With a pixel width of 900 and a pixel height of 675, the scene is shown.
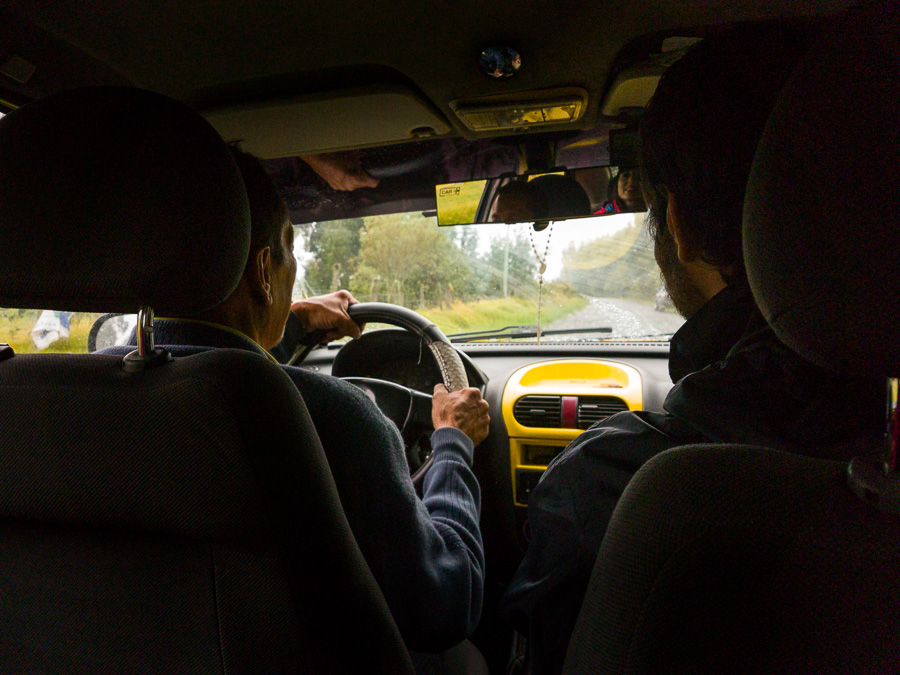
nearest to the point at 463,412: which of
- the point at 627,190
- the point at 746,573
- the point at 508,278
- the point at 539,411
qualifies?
the point at 539,411

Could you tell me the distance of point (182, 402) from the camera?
0.81m

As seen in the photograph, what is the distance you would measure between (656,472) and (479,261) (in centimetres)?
235

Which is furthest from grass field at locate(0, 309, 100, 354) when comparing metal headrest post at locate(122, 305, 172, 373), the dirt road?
the dirt road

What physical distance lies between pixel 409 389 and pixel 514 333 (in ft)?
3.25

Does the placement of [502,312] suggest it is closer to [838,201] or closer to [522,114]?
[522,114]

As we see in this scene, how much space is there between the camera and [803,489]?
2.03 feet

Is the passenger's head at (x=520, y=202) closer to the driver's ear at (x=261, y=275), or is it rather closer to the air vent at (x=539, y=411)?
the air vent at (x=539, y=411)

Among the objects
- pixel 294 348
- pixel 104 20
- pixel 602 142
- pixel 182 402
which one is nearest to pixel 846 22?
pixel 182 402

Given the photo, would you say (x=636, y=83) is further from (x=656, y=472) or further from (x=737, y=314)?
(x=656, y=472)

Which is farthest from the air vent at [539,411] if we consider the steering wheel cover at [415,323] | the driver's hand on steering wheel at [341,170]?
the driver's hand on steering wheel at [341,170]

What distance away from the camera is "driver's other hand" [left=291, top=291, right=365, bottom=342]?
2354mm

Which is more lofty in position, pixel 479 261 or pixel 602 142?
pixel 602 142

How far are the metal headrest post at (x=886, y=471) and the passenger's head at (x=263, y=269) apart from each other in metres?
1.22

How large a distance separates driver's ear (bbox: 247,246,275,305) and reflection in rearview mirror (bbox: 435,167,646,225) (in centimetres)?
96
